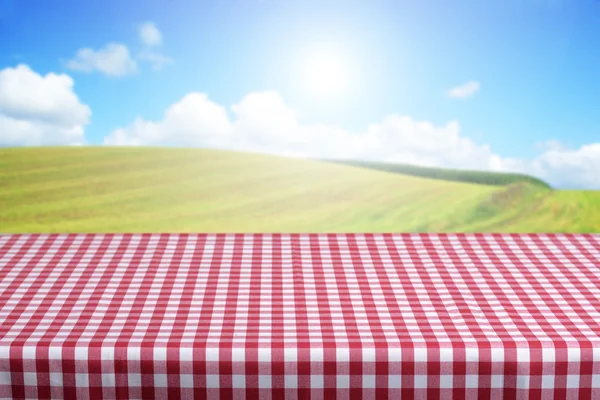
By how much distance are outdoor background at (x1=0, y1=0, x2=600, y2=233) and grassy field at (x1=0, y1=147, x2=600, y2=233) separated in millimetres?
11

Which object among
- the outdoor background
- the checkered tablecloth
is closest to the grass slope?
the outdoor background

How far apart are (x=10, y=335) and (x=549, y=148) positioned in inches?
126

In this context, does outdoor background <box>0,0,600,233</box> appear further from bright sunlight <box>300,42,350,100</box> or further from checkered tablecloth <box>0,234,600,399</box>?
checkered tablecloth <box>0,234,600,399</box>

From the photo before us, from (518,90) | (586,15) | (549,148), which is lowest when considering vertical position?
(549,148)

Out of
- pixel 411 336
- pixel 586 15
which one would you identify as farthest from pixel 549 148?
pixel 411 336

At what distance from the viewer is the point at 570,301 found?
1.14 meters

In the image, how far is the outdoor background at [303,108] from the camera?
3395mm

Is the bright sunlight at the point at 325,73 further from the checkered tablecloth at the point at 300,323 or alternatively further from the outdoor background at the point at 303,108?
the checkered tablecloth at the point at 300,323

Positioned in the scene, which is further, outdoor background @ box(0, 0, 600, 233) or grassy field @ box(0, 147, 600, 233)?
grassy field @ box(0, 147, 600, 233)

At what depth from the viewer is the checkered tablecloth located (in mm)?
962

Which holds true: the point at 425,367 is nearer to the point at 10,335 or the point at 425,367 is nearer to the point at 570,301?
the point at 570,301

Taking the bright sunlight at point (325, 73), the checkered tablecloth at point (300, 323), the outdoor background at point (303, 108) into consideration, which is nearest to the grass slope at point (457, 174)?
the outdoor background at point (303, 108)

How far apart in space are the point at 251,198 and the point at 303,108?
63cm

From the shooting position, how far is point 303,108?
11.6 feet
